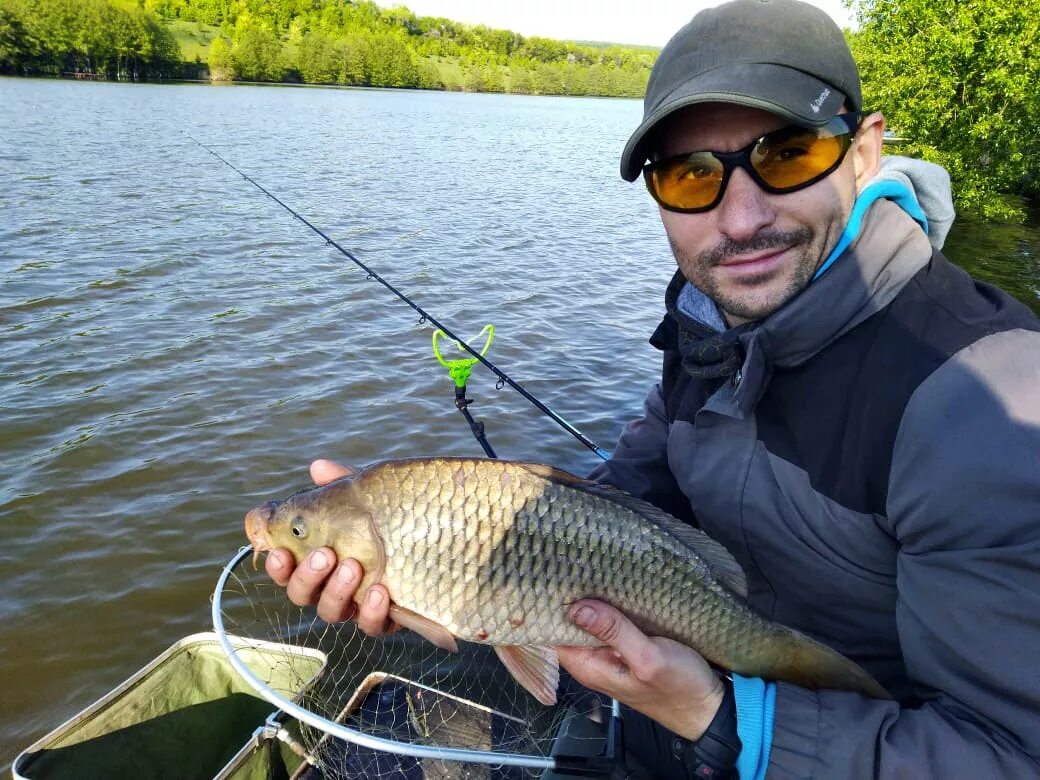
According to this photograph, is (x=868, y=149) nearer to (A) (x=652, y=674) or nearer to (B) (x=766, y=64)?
(B) (x=766, y=64)

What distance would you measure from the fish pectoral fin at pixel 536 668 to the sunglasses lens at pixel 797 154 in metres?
1.44

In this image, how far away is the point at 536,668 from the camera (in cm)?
204

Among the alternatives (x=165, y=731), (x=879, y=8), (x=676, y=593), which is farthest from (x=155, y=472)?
(x=879, y=8)

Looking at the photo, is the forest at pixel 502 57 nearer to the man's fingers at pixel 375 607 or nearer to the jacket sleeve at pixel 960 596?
the jacket sleeve at pixel 960 596

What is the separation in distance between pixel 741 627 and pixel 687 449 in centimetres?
53

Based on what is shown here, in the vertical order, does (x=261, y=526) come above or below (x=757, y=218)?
below

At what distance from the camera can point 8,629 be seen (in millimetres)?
3984

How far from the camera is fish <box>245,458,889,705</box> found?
1854mm

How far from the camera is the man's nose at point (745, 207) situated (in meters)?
1.80

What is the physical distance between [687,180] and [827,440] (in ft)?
2.54

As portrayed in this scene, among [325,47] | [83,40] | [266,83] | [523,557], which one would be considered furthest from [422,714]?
[325,47]

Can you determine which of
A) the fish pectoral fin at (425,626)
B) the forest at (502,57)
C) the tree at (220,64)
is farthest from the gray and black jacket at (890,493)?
the tree at (220,64)

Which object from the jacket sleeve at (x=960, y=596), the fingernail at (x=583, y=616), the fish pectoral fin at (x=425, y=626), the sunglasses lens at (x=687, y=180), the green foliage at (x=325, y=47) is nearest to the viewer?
the jacket sleeve at (x=960, y=596)

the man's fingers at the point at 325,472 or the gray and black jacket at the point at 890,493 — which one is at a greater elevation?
the gray and black jacket at the point at 890,493
